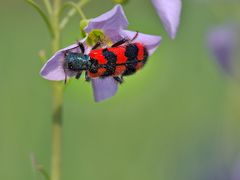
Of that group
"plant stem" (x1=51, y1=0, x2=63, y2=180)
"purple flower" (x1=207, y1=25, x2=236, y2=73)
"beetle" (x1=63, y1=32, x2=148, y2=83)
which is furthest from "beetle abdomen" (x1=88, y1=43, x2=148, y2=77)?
"purple flower" (x1=207, y1=25, x2=236, y2=73)

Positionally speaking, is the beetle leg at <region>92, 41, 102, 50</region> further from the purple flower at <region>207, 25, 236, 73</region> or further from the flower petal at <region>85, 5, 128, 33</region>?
the purple flower at <region>207, 25, 236, 73</region>

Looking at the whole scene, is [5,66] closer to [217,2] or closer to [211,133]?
[211,133]

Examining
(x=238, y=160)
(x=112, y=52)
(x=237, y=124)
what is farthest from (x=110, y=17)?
(x=237, y=124)

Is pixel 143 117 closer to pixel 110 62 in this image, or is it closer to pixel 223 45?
pixel 223 45

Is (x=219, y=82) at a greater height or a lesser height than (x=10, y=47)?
lesser

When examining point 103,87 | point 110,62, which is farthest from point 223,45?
point 110,62

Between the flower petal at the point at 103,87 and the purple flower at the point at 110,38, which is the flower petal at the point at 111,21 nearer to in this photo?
the purple flower at the point at 110,38
